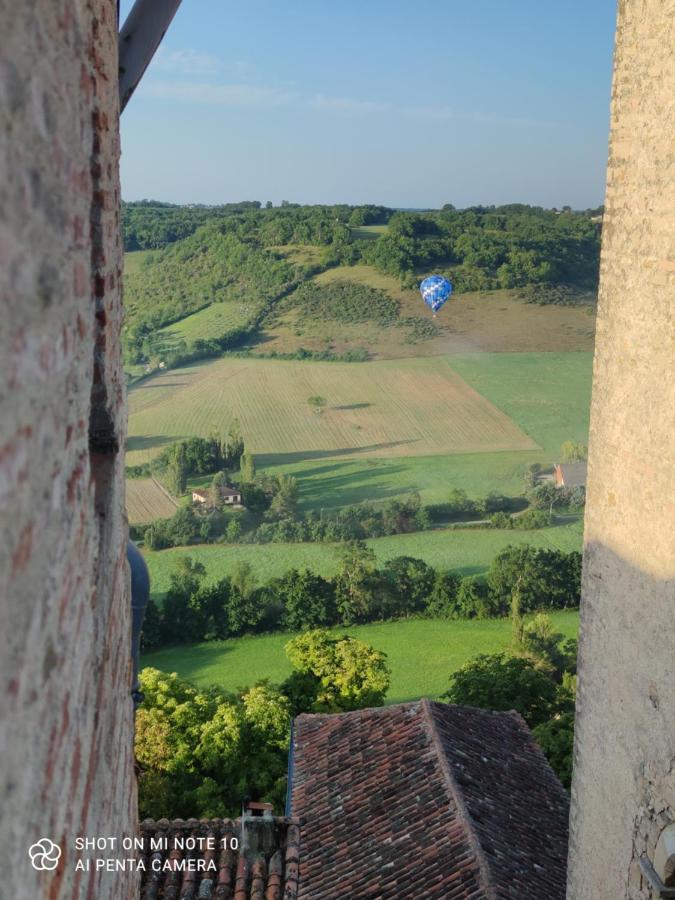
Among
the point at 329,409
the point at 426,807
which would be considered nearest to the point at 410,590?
the point at 329,409

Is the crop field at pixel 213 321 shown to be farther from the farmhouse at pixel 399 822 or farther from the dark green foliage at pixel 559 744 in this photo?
the farmhouse at pixel 399 822

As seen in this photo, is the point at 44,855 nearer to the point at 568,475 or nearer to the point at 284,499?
the point at 284,499

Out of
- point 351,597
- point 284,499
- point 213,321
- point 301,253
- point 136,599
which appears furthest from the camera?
point 301,253

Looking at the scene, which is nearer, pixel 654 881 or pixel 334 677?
pixel 654 881

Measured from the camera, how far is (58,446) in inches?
59.4

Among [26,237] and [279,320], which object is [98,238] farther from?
[279,320]

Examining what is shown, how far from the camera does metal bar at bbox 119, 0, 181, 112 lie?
2.57 meters

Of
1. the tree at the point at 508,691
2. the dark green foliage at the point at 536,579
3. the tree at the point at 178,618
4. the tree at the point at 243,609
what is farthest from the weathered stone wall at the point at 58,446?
the dark green foliage at the point at 536,579

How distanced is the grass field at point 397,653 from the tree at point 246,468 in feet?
42.0

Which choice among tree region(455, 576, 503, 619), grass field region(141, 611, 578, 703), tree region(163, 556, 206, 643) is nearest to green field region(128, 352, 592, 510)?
tree region(455, 576, 503, 619)

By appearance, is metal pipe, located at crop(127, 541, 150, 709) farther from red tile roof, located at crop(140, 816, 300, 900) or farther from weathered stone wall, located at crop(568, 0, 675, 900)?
red tile roof, located at crop(140, 816, 300, 900)

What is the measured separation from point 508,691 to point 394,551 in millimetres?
21885

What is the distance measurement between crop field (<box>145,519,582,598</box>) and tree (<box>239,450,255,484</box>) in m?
4.12

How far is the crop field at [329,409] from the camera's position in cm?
4550
